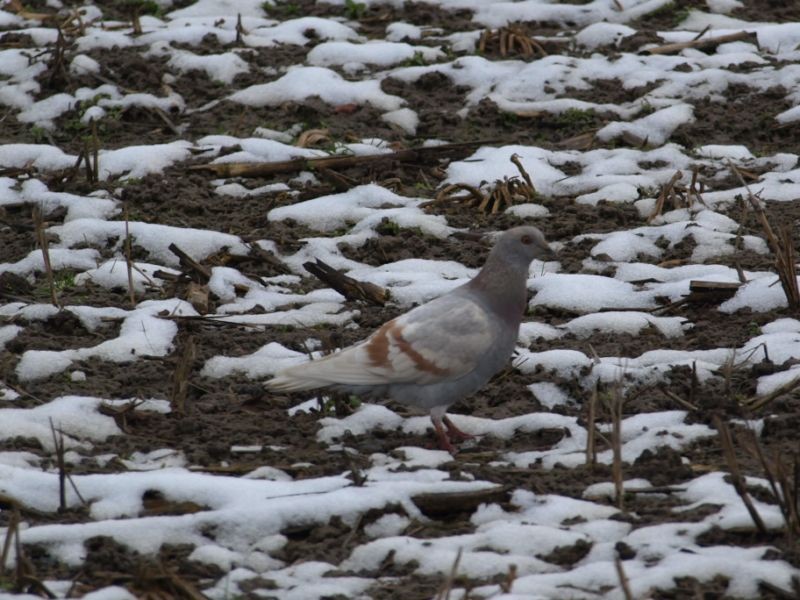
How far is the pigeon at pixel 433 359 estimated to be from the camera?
4.98 metres

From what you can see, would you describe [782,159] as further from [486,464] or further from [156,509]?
[156,509]

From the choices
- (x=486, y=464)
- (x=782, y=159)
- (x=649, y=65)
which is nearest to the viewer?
(x=486, y=464)

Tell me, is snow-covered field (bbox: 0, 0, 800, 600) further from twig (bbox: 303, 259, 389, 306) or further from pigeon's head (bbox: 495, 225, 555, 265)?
pigeon's head (bbox: 495, 225, 555, 265)

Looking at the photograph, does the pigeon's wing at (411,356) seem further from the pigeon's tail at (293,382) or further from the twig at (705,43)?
the twig at (705,43)

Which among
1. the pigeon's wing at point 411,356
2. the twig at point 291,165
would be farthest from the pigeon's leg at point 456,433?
the twig at point 291,165

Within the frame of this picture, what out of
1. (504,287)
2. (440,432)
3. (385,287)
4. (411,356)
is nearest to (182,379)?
(411,356)

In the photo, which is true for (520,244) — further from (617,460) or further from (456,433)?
(617,460)

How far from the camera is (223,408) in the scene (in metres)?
5.23

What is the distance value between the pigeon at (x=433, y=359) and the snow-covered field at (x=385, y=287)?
0.20m

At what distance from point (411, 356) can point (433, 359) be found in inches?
3.6

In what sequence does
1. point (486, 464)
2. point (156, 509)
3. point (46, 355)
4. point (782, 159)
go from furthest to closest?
point (782, 159)
point (46, 355)
point (486, 464)
point (156, 509)

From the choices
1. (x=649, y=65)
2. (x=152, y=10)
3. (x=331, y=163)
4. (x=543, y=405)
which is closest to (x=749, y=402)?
(x=543, y=405)

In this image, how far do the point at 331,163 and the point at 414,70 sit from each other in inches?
60.8

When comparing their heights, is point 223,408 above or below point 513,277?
below
